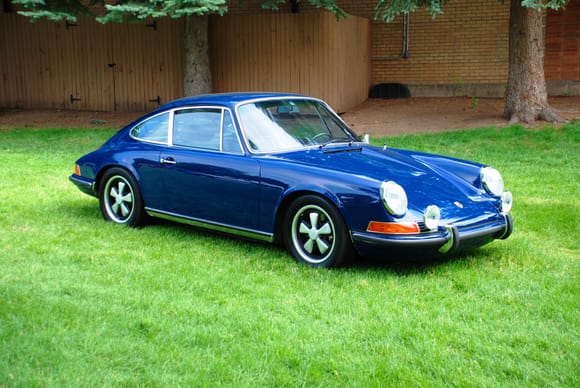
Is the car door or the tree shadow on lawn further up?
the car door

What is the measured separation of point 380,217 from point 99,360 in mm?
2391

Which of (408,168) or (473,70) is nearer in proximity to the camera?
(408,168)

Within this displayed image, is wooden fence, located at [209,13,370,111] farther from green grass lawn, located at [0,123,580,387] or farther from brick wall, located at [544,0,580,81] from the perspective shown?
green grass lawn, located at [0,123,580,387]

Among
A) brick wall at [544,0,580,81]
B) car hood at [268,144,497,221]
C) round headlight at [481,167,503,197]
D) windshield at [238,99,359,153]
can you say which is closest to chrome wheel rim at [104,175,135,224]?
windshield at [238,99,359,153]

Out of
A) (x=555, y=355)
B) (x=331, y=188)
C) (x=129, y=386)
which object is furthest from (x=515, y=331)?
(x=129, y=386)

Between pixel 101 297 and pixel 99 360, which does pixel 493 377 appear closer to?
pixel 99 360

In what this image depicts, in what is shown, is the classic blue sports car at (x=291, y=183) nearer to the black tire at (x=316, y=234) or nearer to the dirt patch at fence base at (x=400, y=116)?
the black tire at (x=316, y=234)

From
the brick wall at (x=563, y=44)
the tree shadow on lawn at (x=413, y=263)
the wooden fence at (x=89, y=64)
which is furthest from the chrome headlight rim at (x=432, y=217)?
the brick wall at (x=563, y=44)

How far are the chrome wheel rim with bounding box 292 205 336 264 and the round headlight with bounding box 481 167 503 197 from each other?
161cm

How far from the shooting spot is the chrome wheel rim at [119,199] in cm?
737

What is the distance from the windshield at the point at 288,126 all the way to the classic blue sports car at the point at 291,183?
1 cm

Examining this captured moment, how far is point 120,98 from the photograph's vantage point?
19203mm

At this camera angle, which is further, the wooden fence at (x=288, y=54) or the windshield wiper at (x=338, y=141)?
the wooden fence at (x=288, y=54)

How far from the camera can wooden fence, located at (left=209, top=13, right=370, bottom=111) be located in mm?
17078
